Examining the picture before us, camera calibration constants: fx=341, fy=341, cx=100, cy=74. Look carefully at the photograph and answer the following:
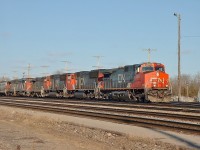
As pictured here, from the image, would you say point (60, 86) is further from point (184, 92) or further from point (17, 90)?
point (184, 92)

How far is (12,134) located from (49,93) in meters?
37.6

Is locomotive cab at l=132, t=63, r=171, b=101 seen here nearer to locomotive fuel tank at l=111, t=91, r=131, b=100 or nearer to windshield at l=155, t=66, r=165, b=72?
windshield at l=155, t=66, r=165, b=72

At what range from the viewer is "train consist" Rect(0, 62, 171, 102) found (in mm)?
29228

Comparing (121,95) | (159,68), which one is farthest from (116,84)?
(159,68)

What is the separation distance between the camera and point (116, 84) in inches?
1312

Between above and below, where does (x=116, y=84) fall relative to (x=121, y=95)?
above

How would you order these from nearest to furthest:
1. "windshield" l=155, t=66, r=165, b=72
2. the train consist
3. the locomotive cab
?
the locomotive cab, the train consist, "windshield" l=155, t=66, r=165, b=72

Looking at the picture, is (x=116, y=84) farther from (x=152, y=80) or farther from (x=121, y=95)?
(x=152, y=80)

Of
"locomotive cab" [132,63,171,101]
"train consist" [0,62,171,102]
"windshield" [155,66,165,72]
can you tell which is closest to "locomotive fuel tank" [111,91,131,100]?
"train consist" [0,62,171,102]

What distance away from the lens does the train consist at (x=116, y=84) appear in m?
29.2

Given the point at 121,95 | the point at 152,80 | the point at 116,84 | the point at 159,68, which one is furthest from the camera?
the point at 116,84

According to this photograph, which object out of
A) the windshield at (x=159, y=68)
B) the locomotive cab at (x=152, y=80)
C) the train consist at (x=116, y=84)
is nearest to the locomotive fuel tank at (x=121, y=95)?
the train consist at (x=116, y=84)

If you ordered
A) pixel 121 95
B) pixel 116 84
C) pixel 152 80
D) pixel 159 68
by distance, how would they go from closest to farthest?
pixel 152 80 → pixel 159 68 → pixel 121 95 → pixel 116 84

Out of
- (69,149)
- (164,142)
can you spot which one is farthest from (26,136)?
(164,142)
